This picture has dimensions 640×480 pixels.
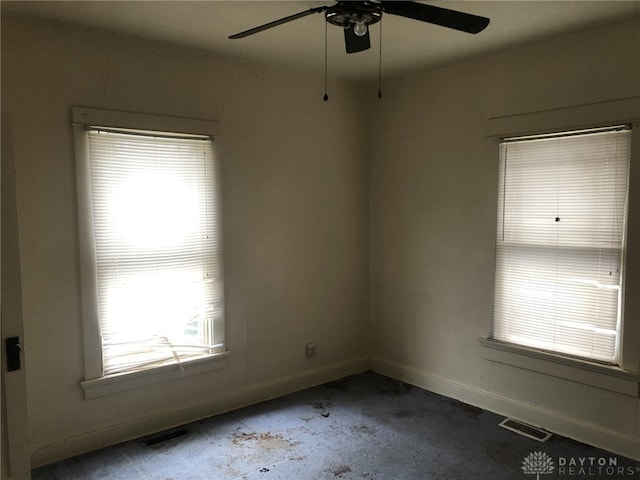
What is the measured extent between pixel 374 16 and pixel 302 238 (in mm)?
2016

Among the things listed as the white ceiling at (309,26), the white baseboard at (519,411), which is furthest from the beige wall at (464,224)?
→ the white ceiling at (309,26)

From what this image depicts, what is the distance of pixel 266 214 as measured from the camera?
12.1ft

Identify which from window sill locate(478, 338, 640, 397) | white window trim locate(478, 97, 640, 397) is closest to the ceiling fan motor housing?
white window trim locate(478, 97, 640, 397)

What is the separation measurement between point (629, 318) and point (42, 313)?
3.43 m

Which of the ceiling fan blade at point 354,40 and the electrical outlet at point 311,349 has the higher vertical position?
the ceiling fan blade at point 354,40

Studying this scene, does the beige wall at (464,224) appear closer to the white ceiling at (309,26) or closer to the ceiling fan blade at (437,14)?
the white ceiling at (309,26)

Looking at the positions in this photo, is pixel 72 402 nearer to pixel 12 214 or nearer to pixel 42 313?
pixel 42 313

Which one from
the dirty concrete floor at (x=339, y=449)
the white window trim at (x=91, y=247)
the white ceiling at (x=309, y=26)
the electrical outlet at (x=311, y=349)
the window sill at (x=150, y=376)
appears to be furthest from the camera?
the electrical outlet at (x=311, y=349)

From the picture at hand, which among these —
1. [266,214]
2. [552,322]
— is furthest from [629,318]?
[266,214]

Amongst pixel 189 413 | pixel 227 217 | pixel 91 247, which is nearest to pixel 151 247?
pixel 91 247

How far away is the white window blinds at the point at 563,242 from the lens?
2.91 metres

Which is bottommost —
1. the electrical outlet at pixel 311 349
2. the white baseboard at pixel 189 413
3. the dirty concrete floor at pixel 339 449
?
the dirty concrete floor at pixel 339 449

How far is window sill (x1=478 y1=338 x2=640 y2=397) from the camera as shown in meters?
2.88

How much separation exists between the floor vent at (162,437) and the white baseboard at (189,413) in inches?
2.4
